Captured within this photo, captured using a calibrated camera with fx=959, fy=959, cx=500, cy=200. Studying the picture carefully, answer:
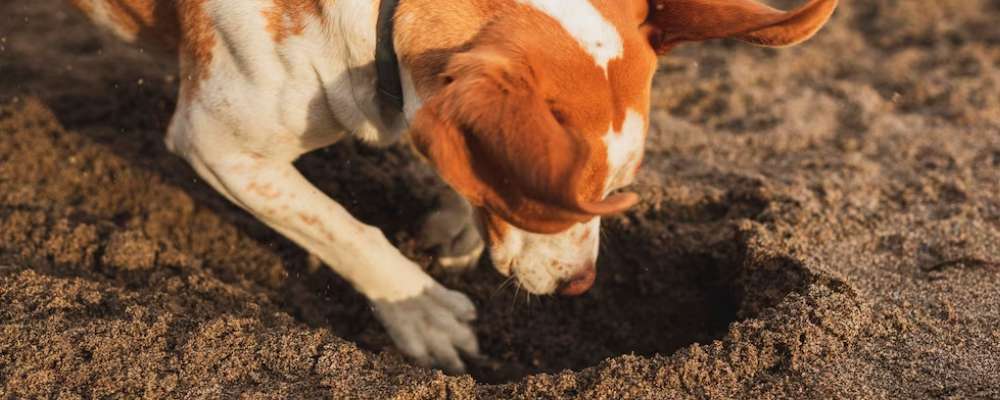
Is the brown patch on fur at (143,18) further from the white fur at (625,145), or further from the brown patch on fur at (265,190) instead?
the white fur at (625,145)

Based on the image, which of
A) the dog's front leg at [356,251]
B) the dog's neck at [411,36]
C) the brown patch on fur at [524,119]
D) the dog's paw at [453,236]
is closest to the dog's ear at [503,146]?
the brown patch on fur at [524,119]

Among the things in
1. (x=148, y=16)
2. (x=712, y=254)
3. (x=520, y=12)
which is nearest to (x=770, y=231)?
(x=712, y=254)

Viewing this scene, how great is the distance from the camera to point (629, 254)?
346cm

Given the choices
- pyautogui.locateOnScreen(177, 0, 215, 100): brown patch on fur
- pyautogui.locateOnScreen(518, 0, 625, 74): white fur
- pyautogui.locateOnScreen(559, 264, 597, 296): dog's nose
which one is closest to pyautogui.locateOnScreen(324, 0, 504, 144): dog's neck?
pyautogui.locateOnScreen(518, 0, 625, 74): white fur

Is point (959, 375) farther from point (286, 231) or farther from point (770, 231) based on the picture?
point (286, 231)

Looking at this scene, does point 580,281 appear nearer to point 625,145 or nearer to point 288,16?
point 625,145

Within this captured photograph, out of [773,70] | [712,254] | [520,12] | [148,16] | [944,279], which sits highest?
[520,12]

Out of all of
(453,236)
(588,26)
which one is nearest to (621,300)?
(453,236)

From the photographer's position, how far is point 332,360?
259cm

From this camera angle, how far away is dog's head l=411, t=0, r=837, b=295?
1926 mm

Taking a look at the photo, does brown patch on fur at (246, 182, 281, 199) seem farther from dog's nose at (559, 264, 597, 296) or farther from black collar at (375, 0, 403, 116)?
dog's nose at (559, 264, 597, 296)

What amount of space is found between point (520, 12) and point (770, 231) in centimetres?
133

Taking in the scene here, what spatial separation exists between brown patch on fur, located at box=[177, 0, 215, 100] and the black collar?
1.85ft

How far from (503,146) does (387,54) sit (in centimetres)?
68
